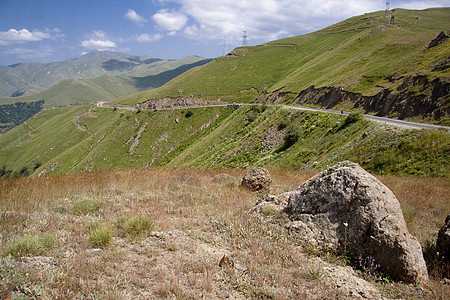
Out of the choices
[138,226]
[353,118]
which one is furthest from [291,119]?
[138,226]

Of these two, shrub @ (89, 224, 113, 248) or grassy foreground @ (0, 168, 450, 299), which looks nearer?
grassy foreground @ (0, 168, 450, 299)

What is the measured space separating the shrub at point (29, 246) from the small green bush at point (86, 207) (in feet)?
5.43

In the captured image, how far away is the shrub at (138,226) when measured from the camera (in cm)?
493

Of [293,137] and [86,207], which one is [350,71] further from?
[86,207]

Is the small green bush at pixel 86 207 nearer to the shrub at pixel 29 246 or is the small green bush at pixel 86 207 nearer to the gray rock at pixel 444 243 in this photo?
the shrub at pixel 29 246

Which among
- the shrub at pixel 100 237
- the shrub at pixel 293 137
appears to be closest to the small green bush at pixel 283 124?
the shrub at pixel 293 137

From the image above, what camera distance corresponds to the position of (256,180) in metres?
9.02

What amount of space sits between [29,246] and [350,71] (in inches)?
2310

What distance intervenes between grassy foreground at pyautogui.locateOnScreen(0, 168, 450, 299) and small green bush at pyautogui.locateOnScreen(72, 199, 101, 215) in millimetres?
25

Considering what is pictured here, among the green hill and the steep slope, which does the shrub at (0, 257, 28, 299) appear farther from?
the steep slope

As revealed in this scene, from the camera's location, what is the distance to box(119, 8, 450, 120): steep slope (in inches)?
1102

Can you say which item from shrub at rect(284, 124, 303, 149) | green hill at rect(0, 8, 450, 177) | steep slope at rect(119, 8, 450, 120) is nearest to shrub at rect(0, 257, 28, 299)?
green hill at rect(0, 8, 450, 177)

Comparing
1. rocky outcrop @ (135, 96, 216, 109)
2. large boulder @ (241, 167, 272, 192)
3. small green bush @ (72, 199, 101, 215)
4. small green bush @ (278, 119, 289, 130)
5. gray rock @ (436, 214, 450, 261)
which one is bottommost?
gray rock @ (436, 214, 450, 261)

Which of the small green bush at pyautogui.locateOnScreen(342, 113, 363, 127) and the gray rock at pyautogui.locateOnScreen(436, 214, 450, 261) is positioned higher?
the small green bush at pyautogui.locateOnScreen(342, 113, 363, 127)
